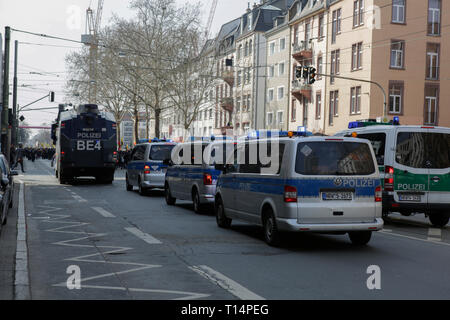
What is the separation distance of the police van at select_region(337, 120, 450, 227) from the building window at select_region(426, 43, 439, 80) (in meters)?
34.3

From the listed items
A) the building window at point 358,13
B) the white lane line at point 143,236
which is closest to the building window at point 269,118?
the building window at point 358,13

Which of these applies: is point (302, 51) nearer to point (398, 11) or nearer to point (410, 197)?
point (398, 11)

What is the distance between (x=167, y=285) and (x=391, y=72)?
41.2 meters

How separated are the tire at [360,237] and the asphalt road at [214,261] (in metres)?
0.15

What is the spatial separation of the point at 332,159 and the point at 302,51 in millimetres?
45720

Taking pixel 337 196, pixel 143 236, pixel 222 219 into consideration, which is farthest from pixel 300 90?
pixel 337 196

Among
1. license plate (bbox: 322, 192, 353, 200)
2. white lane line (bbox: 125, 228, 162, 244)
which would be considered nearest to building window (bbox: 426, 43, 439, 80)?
white lane line (bbox: 125, 228, 162, 244)

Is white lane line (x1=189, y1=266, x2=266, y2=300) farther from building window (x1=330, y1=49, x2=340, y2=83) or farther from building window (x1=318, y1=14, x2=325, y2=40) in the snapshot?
building window (x1=318, y1=14, x2=325, y2=40)

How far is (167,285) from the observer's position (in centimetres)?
769

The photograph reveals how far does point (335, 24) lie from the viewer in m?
51.1

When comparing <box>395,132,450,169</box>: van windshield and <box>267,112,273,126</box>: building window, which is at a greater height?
<box>267,112,273,126</box>: building window

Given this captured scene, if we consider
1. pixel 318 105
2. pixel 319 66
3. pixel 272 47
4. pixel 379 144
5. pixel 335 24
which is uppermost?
pixel 272 47

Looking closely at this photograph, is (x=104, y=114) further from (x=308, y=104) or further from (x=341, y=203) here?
(x=308, y=104)

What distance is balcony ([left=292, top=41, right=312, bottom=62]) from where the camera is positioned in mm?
55219
